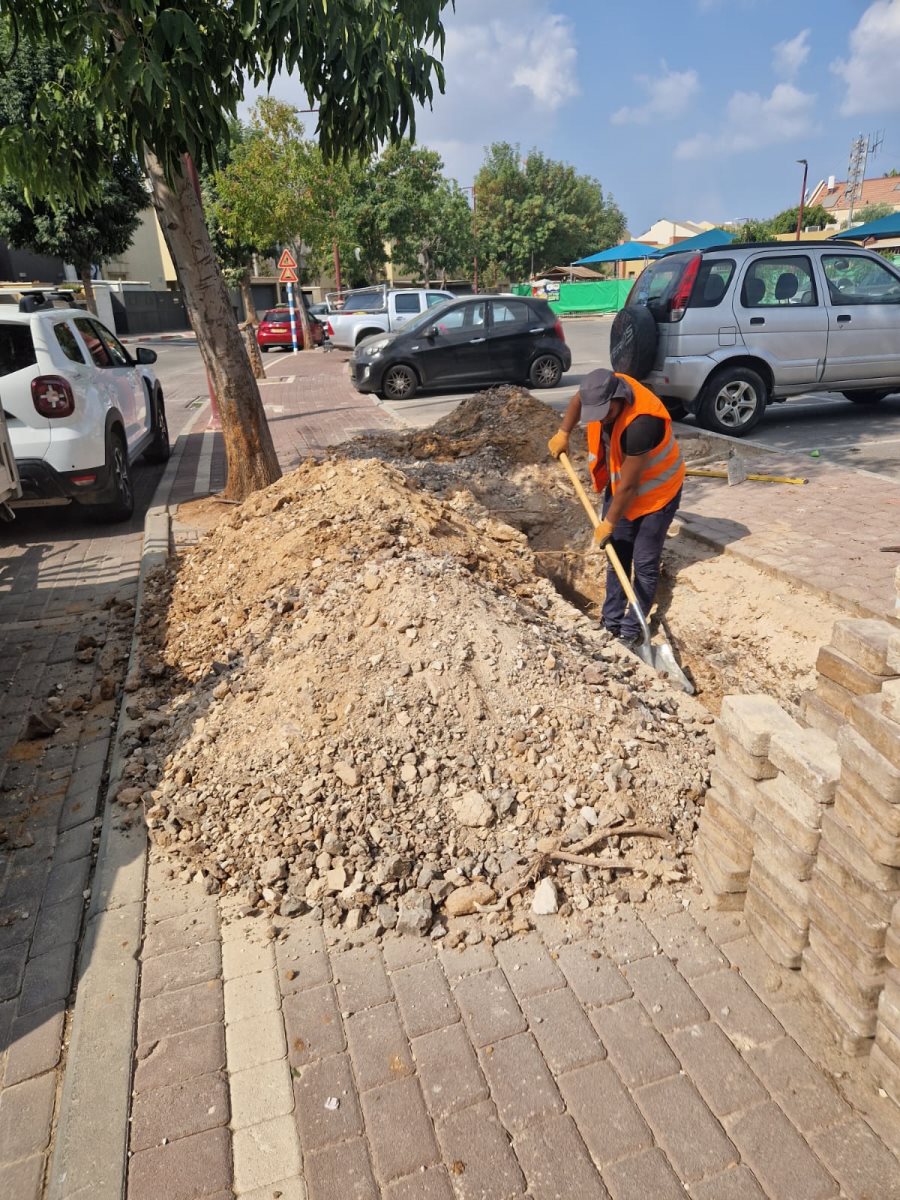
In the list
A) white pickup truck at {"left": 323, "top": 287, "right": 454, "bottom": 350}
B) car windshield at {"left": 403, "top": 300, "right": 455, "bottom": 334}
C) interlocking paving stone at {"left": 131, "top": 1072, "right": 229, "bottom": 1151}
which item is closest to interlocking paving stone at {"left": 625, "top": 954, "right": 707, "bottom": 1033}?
interlocking paving stone at {"left": 131, "top": 1072, "right": 229, "bottom": 1151}

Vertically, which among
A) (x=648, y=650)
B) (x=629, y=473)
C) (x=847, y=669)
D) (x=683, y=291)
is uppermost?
(x=683, y=291)

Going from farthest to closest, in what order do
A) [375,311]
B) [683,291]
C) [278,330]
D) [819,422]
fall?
1. [278,330]
2. [375,311]
3. [819,422]
4. [683,291]

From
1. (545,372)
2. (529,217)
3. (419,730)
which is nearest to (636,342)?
(545,372)

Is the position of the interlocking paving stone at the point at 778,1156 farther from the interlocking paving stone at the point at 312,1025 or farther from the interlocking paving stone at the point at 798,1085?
the interlocking paving stone at the point at 312,1025

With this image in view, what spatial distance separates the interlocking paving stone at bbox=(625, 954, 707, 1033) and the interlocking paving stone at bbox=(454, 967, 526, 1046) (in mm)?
392

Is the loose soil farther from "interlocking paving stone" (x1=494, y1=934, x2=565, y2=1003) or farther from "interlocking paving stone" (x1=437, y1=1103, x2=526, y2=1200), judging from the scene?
"interlocking paving stone" (x1=437, y1=1103, x2=526, y2=1200)

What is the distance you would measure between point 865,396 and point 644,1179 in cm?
1131

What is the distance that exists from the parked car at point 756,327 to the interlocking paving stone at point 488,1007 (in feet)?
25.8

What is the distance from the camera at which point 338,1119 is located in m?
2.17

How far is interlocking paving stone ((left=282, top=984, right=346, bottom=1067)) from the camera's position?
7.77ft

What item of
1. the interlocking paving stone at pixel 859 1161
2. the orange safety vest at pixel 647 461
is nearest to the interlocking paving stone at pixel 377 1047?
the interlocking paving stone at pixel 859 1161

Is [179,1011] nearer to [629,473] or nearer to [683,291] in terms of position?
[629,473]

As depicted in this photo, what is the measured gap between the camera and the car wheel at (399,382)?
14.0 meters

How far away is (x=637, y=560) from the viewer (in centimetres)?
507
